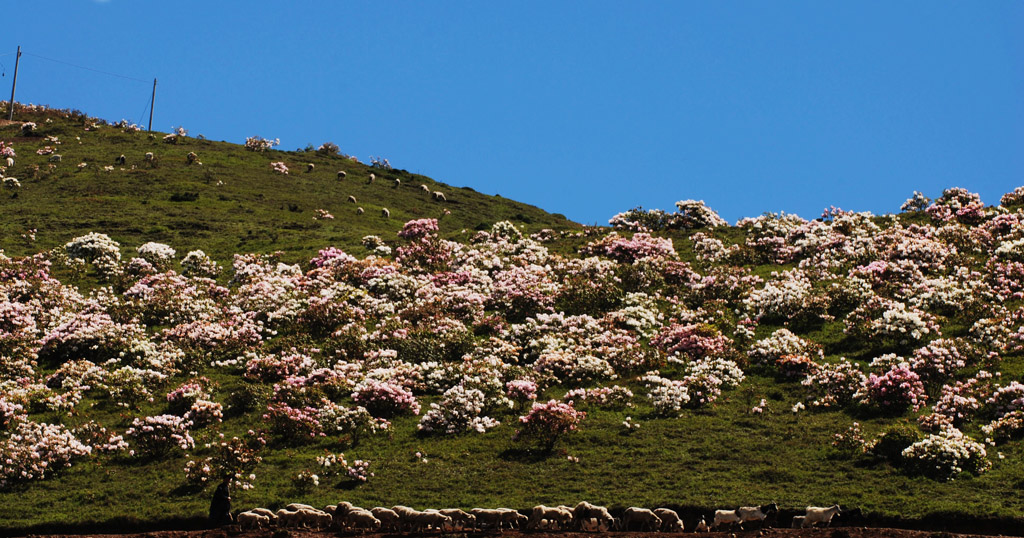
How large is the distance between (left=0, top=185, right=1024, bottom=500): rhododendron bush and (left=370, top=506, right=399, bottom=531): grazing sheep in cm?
406

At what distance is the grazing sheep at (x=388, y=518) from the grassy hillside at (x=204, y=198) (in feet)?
98.6

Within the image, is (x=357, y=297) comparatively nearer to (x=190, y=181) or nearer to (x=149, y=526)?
(x=149, y=526)

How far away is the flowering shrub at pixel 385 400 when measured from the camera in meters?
34.9

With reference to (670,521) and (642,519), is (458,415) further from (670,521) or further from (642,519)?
(670,521)

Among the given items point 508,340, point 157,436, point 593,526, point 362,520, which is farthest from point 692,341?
point 157,436

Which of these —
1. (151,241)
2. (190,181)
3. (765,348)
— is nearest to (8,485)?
(765,348)

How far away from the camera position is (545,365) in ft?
124

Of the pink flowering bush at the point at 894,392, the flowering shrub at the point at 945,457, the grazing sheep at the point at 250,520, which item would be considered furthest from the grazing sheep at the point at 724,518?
the grazing sheep at the point at 250,520

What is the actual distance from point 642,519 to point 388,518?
625 centimetres

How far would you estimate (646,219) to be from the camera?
194 ft

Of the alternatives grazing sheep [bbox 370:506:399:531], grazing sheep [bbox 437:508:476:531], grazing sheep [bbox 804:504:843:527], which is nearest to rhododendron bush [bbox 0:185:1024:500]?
grazing sheep [bbox 370:506:399:531]

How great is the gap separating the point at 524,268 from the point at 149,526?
25.8m

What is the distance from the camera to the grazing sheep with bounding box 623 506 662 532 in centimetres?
2481

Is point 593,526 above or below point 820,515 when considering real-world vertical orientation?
below
